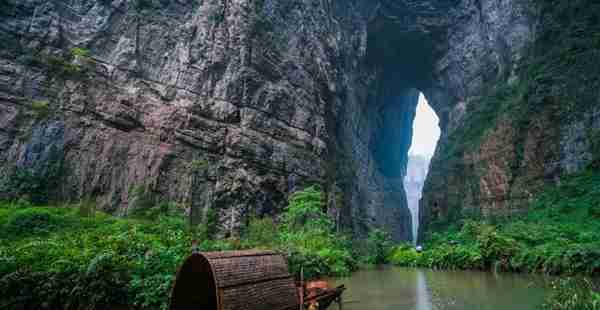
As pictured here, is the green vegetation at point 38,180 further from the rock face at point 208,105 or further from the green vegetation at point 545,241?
the green vegetation at point 545,241

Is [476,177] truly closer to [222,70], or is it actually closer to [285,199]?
[285,199]

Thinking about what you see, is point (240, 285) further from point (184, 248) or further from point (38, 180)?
point (38, 180)

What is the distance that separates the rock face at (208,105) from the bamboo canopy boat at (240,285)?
1274 cm

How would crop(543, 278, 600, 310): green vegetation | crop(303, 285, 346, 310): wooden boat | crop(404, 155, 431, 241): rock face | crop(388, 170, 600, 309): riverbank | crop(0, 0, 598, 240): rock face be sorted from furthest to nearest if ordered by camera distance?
crop(404, 155, 431, 241): rock face, crop(0, 0, 598, 240): rock face, crop(388, 170, 600, 309): riverbank, crop(303, 285, 346, 310): wooden boat, crop(543, 278, 600, 310): green vegetation

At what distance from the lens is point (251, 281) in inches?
161

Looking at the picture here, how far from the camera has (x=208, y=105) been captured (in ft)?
66.0

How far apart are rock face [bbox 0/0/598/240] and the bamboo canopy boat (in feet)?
41.8

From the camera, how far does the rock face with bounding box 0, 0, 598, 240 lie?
15.8 metres

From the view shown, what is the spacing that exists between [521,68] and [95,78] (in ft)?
106

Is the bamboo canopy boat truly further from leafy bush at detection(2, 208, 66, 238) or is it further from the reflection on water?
leafy bush at detection(2, 208, 66, 238)

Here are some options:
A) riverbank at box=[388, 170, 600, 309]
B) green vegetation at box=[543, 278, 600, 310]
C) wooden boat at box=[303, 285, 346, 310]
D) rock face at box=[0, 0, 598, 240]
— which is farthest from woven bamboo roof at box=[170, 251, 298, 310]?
rock face at box=[0, 0, 598, 240]

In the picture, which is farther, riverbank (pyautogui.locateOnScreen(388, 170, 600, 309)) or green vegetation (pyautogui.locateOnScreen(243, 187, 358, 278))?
green vegetation (pyautogui.locateOnScreen(243, 187, 358, 278))

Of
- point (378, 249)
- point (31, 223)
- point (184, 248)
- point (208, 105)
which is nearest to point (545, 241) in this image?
point (378, 249)

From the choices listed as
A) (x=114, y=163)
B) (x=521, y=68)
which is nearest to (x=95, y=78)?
(x=114, y=163)
